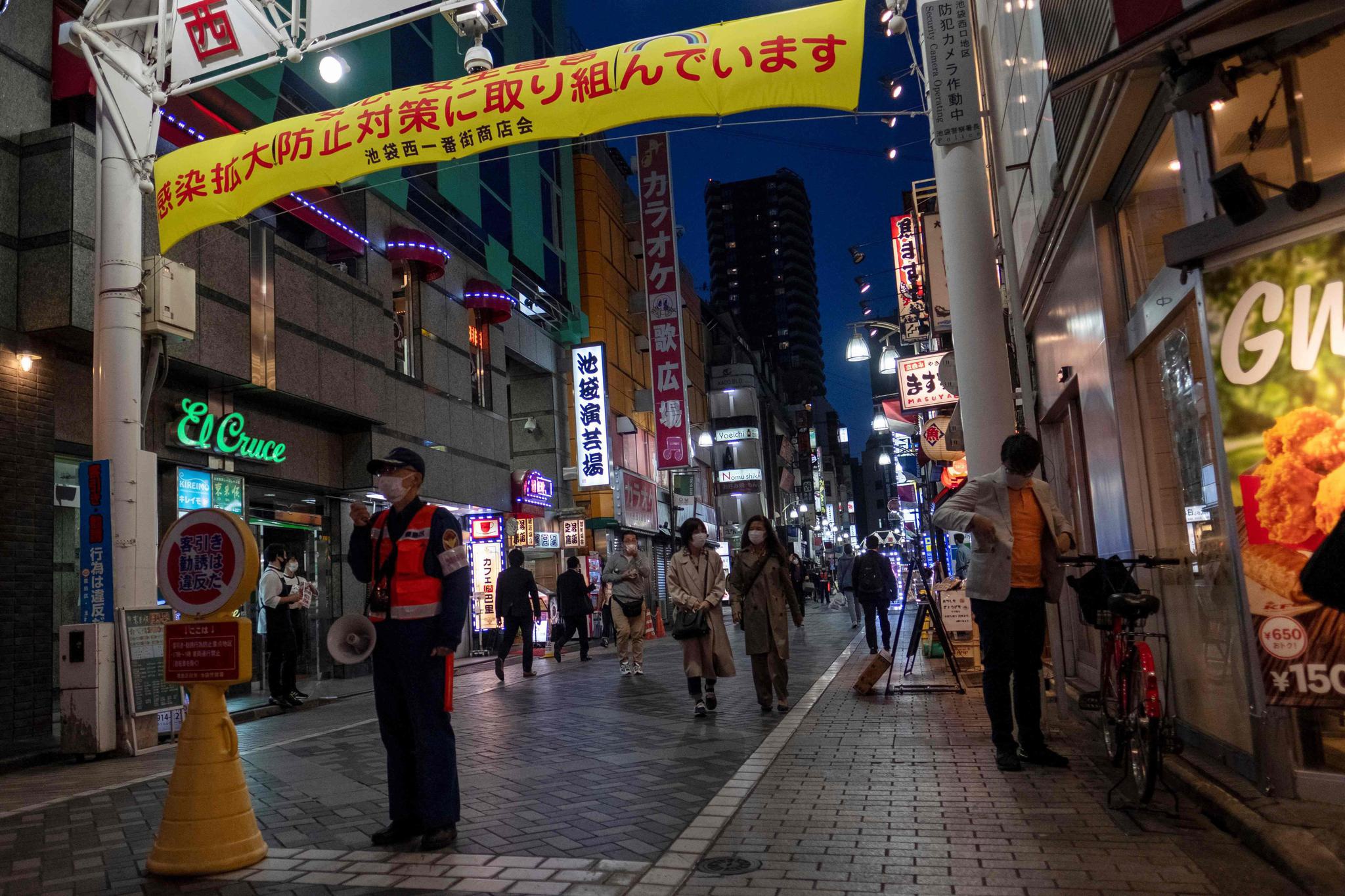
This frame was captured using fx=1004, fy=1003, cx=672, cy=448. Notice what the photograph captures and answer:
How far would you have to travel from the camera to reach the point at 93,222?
10.6m

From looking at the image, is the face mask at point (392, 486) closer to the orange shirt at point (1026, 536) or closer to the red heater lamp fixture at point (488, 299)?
the orange shirt at point (1026, 536)

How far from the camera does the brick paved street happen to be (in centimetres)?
419

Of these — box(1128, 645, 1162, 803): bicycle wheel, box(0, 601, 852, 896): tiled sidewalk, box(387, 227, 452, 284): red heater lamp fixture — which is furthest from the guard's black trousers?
box(387, 227, 452, 284): red heater lamp fixture

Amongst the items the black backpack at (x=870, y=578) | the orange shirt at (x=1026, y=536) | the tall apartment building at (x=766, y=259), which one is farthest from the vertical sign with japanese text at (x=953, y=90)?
the tall apartment building at (x=766, y=259)

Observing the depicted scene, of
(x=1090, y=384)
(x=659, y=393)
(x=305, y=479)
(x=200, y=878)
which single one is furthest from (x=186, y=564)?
(x=659, y=393)

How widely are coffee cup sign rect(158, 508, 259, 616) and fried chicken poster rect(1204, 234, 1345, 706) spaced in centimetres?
491

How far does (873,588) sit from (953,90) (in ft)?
28.6

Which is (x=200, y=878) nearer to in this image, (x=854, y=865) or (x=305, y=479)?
(x=854, y=865)

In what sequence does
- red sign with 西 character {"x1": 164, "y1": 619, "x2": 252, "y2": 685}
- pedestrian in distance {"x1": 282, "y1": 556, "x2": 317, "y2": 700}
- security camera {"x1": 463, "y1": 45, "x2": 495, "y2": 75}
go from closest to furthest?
red sign with 西 character {"x1": 164, "y1": 619, "x2": 252, "y2": 685} < security camera {"x1": 463, "y1": 45, "x2": 495, "y2": 75} < pedestrian in distance {"x1": 282, "y1": 556, "x2": 317, "y2": 700}

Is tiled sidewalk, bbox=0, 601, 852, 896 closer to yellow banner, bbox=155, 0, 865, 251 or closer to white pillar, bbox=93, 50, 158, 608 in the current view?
white pillar, bbox=93, 50, 158, 608

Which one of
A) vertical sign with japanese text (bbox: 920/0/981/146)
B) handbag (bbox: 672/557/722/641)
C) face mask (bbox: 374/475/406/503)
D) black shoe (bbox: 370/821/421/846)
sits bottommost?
black shoe (bbox: 370/821/421/846)

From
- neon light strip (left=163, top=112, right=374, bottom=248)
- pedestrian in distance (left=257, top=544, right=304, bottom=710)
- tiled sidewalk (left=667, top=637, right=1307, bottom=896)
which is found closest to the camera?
tiled sidewalk (left=667, top=637, right=1307, bottom=896)

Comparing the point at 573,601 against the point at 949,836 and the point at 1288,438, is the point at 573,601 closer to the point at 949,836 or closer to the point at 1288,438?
the point at 949,836

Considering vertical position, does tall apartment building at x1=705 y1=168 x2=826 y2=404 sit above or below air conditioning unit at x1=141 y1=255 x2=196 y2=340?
above
